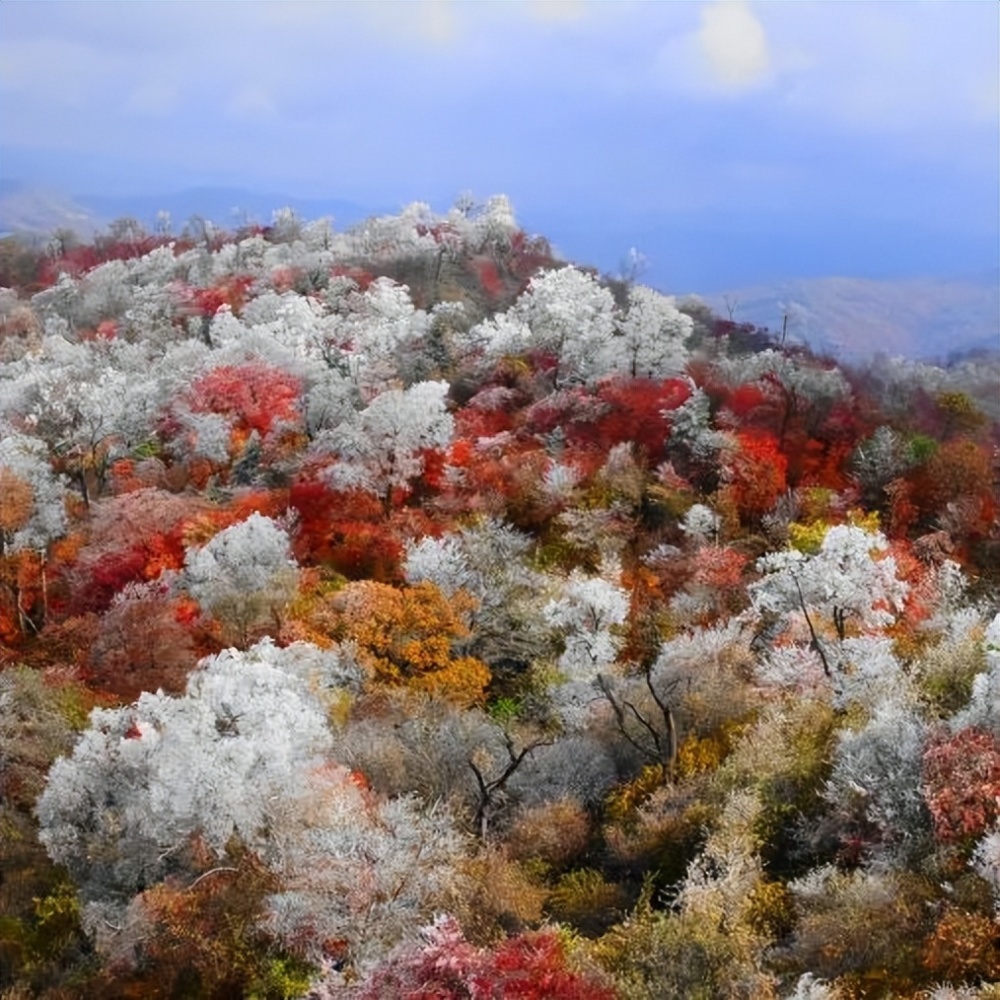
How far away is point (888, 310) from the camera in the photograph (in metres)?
163

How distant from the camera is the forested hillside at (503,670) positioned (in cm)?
2620

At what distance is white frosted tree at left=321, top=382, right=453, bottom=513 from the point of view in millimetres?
57812

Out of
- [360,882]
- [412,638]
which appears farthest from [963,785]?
[412,638]

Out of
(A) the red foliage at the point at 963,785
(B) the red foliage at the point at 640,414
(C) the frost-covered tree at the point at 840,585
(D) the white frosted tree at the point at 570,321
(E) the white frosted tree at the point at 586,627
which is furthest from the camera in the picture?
(D) the white frosted tree at the point at 570,321

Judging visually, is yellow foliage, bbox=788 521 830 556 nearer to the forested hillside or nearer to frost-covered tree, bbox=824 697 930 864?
the forested hillside

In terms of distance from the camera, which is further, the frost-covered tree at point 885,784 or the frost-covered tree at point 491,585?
the frost-covered tree at point 491,585

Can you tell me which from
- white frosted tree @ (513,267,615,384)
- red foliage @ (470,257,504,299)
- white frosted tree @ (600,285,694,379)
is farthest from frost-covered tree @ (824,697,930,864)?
red foliage @ (470,257,504,299)

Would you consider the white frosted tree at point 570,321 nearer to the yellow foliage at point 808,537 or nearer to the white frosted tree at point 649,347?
the white frosted tree at point 649,347

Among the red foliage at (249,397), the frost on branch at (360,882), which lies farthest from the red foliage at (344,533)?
the frost on branch at (360,882)

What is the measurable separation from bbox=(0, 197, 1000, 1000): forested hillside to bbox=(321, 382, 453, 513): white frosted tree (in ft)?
0.58

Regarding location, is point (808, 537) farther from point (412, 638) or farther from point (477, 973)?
point (477, 973)

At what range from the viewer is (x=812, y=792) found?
3047 cm

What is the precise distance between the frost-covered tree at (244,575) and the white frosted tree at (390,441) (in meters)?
8.48

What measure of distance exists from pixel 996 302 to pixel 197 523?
136495 mm
